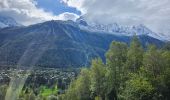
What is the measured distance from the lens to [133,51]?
83000 mm

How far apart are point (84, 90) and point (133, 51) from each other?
29.3 metres

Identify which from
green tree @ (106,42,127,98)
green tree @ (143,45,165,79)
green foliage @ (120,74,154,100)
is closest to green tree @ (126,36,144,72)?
green tree @ (106,42,127,98)

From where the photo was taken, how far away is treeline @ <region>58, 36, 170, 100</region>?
69.2 m

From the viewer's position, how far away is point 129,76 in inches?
3113

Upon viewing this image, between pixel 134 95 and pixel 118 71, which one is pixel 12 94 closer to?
pixel 118 71

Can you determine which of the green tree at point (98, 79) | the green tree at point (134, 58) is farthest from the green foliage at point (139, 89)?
the green tree at point (98, 79)

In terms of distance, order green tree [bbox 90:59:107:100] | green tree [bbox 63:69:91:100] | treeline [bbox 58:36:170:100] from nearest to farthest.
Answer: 1. treeline [bbox 58:36:170:100]
2. green tree [bbox 90:59:107:100]
3. green tree [bbox 63:69:91:100]

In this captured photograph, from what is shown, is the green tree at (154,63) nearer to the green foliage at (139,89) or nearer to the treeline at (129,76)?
the treeline at (129,76)

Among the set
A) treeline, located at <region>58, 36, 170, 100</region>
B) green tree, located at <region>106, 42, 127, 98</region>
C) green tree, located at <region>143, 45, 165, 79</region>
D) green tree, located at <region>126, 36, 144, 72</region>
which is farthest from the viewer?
green tree, located at <region>106, 42, 127, 98</region>

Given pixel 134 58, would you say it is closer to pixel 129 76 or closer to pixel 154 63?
→ pixel 129 76

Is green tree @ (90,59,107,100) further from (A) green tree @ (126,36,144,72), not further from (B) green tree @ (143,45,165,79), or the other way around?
(B) green tree @ (143,45,165,79)

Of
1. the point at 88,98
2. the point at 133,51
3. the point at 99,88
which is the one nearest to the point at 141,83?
the point at 133,51

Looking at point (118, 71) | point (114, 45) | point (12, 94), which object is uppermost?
point (114, 45)

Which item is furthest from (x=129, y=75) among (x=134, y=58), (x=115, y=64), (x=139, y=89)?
(x=139, y=89)
